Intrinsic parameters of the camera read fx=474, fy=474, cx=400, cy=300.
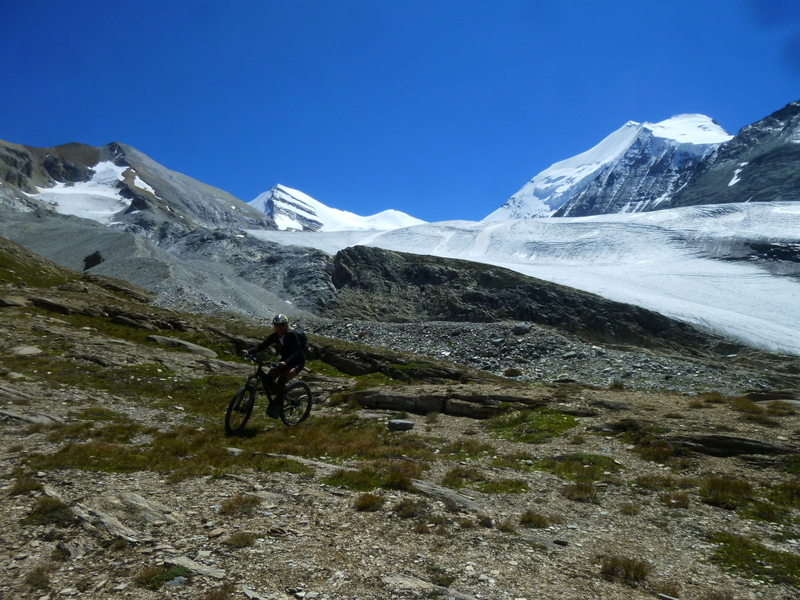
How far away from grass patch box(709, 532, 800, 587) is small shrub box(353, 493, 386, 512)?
416 cm

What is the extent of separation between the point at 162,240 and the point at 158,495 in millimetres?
114026

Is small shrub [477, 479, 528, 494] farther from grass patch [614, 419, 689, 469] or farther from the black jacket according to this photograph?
the black jacket

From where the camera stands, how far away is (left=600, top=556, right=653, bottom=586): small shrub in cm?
507

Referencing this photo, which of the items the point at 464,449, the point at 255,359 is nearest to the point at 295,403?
the point at 255,359

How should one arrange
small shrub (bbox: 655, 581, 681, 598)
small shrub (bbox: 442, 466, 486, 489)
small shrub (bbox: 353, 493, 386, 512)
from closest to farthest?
small shrub (bbox: 655, 581, 681, 598), small shrub (bbox: 353, 493, 386, 512), small shrub (bbox: 442, 466, 486, 489)

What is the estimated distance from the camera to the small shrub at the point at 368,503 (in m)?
6.40

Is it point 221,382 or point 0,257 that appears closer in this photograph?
point 221,382

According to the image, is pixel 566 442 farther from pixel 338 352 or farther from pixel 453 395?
pixel 338 352

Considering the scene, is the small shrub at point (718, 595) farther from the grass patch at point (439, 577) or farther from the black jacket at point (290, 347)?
the black jacket at point (290, 347)

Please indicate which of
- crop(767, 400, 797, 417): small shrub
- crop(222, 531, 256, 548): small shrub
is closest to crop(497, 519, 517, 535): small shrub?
crop(222, 531, 256, 548): small shrub

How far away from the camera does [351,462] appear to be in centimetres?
902

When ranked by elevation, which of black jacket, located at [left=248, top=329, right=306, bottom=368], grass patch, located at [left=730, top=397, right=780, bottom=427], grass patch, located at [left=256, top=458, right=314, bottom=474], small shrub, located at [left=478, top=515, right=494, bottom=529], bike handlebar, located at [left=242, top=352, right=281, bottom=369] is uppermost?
black jacket, located at [left=248, top=329, right=306, bottom=368]

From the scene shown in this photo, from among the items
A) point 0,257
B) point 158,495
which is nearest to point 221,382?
point 158,495

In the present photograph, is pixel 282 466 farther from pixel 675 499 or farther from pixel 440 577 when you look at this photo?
pixel 675 499
